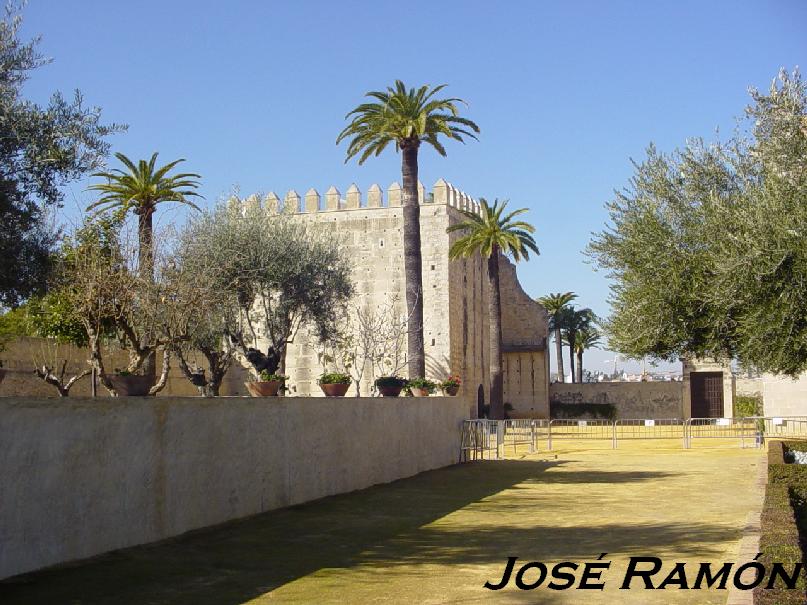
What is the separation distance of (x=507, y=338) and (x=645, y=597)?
44892 millimetres

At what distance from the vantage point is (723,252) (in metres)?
15.2

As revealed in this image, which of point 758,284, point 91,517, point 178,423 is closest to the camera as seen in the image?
point 91,517

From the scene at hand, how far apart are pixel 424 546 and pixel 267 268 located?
17026 millimetres

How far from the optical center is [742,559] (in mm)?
7340

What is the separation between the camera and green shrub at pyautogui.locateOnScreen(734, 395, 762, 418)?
44.2m

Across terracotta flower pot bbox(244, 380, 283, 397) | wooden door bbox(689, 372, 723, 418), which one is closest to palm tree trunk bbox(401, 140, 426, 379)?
terracotta flower pot bbox(244, 380, 283, 397)

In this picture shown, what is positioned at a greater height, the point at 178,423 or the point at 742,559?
the point at 178,423

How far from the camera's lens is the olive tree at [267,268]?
24891mm

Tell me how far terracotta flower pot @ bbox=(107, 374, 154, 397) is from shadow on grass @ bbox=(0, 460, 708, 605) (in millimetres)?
2080

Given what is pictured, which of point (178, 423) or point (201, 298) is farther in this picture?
point (201, 298)

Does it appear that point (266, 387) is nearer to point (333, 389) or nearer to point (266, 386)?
point (266, 386)

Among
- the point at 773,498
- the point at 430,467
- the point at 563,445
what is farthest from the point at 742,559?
the point at 563,445

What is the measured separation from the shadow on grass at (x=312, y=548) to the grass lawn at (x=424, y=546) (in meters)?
0.02

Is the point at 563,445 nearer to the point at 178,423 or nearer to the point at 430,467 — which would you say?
the point at 430,467
